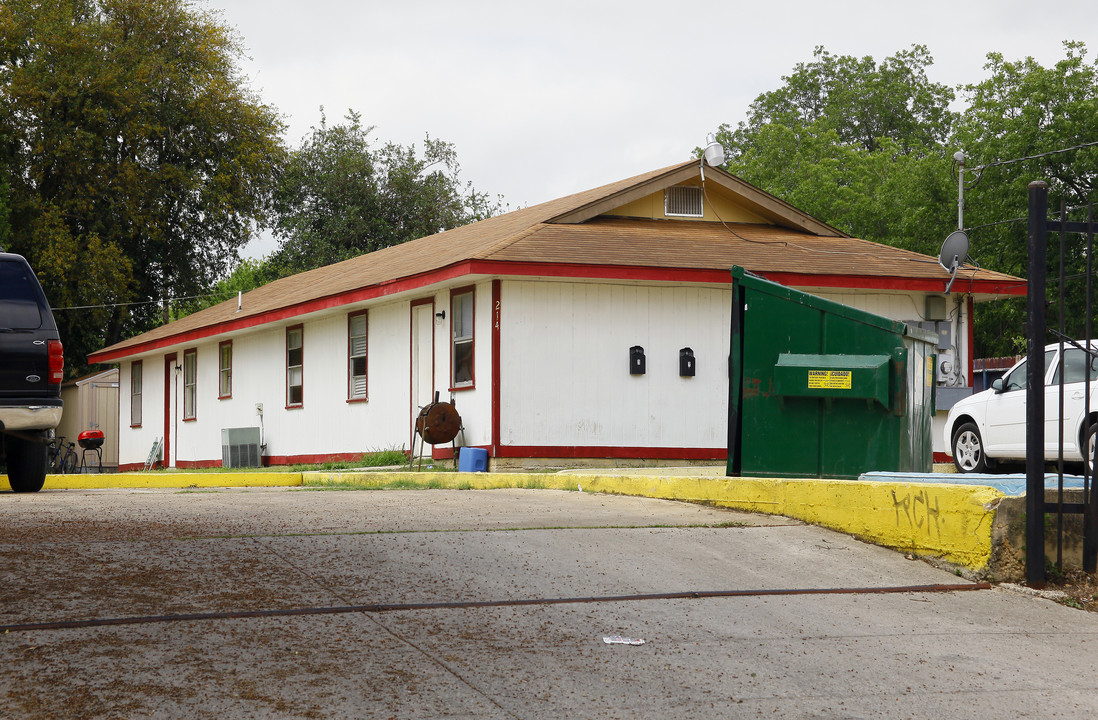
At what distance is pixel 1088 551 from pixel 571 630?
340cm

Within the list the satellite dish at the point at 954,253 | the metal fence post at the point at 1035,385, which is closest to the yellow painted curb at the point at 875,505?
the metal fence post at the point at 1035,385

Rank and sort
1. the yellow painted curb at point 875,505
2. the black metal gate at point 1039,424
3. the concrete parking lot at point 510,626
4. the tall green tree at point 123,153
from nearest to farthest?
the concrete parking lot at point 510,626 < the black metal gate at point 1039,424 < the yellow painted curb at point 875,505 < the tall green tree at point 123,153

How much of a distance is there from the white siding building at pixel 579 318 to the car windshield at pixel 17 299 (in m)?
6.53

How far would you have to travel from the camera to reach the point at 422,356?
1933cm

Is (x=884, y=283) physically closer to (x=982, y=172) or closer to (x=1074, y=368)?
(x=1074, y=368)

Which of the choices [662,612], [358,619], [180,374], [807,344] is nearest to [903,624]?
[662,612]

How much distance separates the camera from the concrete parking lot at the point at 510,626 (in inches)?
187

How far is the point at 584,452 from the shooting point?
1764cm

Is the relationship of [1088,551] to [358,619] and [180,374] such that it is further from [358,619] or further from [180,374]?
[180,374]

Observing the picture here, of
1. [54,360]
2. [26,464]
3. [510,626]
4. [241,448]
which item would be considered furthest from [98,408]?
[510,626]

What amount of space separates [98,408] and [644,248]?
2440 centimetres

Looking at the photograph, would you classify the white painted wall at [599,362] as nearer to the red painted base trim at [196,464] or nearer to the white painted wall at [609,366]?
the white painted wall at [609,366]

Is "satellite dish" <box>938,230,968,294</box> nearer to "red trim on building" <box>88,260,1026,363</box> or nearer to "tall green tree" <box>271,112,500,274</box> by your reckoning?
"red trim on building" <box>88,260,1026,363</box>

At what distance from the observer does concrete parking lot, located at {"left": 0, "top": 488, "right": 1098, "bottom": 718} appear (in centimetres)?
476
